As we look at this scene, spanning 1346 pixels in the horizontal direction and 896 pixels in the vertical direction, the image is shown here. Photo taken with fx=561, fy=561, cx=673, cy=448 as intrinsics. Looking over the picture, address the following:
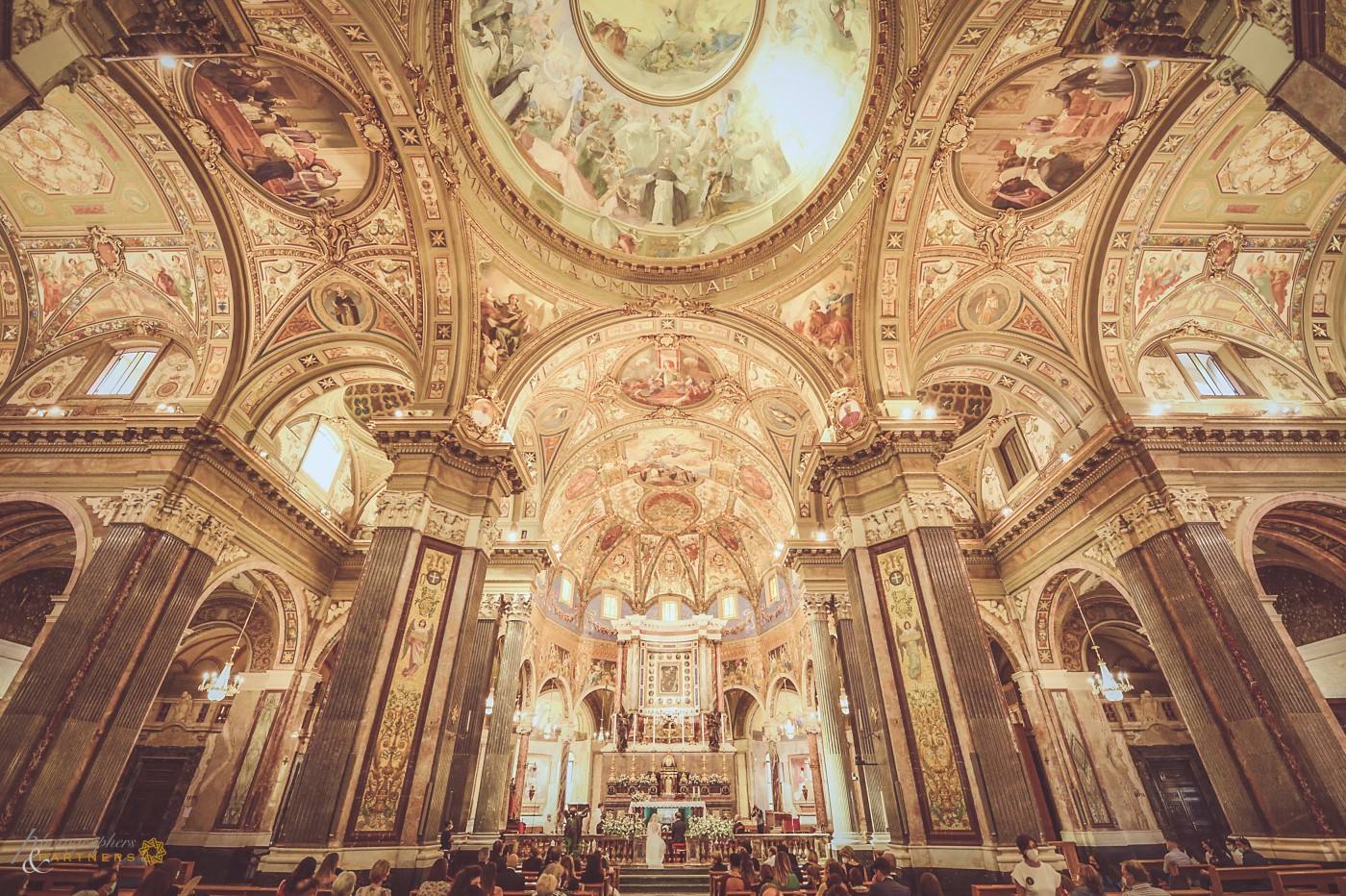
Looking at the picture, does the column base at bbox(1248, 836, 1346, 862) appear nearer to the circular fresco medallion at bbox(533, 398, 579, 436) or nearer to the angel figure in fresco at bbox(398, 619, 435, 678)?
the angel figure in fresco at bbox(398, 619, 435, 678)

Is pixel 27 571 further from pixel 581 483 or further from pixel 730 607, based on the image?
pixel 730 607

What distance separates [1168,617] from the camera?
10.6 m

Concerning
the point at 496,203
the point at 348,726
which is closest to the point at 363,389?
the point at 496,203

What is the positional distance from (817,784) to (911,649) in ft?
47.4

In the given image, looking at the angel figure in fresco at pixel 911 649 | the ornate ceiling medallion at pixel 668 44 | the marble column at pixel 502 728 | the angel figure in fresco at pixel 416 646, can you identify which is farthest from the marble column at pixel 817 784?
the ornate ceiling medallion at pixel 668 44

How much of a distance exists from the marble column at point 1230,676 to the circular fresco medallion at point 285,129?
57.6 feet

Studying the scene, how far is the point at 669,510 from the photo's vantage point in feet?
86.9

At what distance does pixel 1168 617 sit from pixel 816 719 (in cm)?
1479

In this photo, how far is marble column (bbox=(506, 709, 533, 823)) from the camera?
19656 mm

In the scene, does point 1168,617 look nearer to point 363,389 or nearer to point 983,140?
point 983,140

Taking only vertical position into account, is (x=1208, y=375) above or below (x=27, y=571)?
above

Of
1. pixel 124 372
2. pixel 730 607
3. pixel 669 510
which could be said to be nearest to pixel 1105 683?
pixel 669 510

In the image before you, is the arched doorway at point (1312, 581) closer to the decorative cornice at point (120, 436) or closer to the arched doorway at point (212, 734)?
the decorative cornice at point (120, 436)

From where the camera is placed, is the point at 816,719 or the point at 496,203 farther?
the point at 816,719
